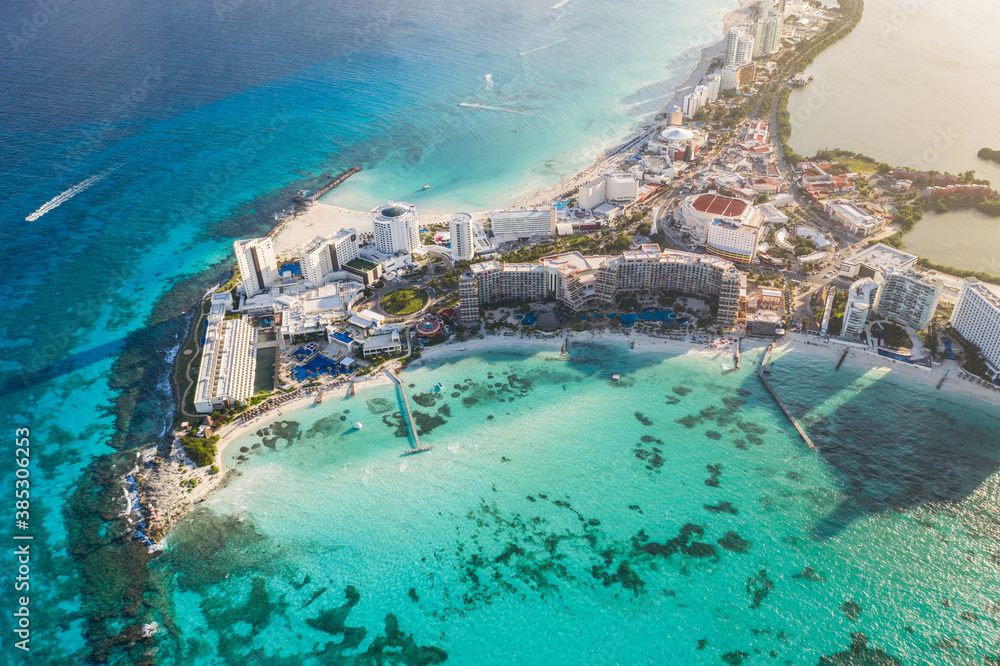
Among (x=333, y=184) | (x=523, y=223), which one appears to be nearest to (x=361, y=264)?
(x=523, y=223)

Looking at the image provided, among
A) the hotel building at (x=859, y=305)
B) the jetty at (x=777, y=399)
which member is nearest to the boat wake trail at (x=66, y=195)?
the jetty at (x=777, y=399)

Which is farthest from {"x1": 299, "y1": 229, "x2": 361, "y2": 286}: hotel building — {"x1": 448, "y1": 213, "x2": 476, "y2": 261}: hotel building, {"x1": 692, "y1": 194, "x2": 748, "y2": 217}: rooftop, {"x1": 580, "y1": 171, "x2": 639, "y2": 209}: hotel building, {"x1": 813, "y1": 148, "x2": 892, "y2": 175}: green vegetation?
{"x1": 813, "y1": 148, "x2": 892, "y2": 175}: green vegetation

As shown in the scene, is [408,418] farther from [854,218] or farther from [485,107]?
[485,107]

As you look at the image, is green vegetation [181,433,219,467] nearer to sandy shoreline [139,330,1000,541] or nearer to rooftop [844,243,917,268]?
sandy shoreline [139,330,1000,541]

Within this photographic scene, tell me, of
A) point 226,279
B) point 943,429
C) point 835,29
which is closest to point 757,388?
point 943,429

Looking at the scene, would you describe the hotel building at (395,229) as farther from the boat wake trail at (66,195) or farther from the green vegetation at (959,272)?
the green vegetation at (959,272)
